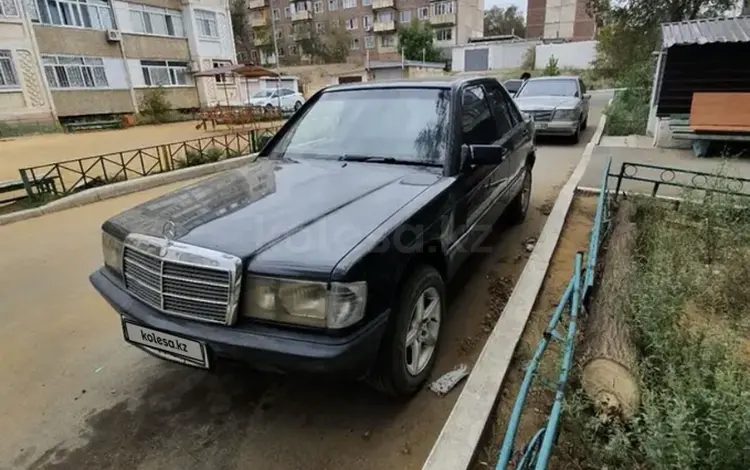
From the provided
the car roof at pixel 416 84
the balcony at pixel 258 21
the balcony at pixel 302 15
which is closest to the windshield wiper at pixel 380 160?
the car roof at pixel 416 84

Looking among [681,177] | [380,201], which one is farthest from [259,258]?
[681,177]

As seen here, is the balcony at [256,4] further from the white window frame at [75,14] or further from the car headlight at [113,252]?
the car headlight at [113,252]

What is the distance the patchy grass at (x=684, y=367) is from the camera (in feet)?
5.46

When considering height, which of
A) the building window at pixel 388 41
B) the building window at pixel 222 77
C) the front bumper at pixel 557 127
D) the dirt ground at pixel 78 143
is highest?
the building window at pixel 388 41

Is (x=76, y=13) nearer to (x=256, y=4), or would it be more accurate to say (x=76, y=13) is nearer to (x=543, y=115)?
(x=543, y=115)

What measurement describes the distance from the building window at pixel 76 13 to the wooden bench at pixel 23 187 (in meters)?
18.3

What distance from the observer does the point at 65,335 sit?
3387 mm

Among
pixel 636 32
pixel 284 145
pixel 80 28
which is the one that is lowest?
pixel 284 145

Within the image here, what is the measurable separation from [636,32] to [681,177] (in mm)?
13636

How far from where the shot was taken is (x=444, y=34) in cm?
5081

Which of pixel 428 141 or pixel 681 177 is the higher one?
pixel 428 141

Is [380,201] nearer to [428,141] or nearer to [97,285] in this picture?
[428,141]

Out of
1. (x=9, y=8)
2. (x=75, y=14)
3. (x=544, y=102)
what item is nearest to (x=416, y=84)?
(x=544, y=102)

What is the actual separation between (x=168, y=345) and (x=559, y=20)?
64.1 metres
